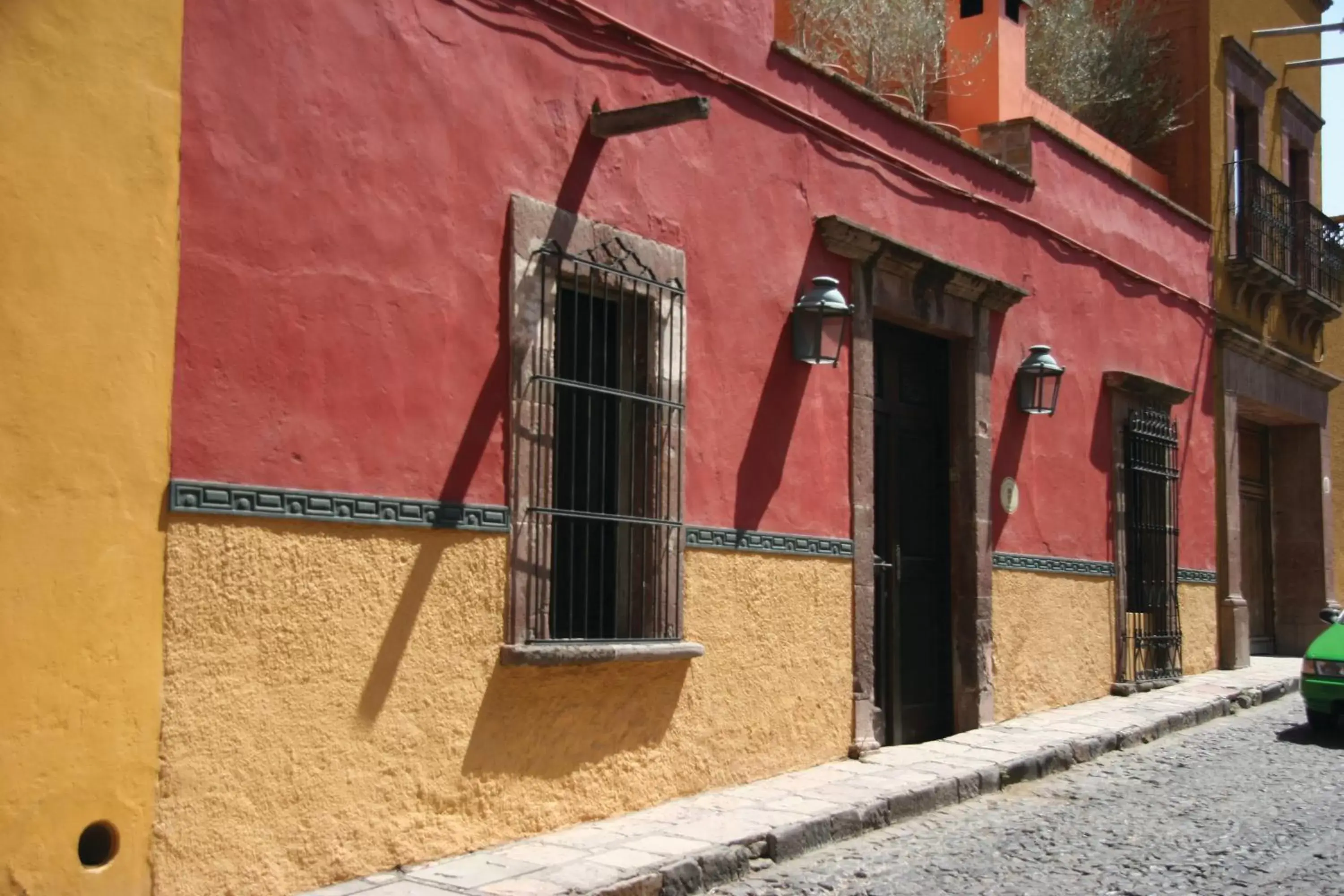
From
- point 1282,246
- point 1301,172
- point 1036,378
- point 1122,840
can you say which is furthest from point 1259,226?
point 1122,840

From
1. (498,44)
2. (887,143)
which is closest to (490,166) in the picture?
(498,44)

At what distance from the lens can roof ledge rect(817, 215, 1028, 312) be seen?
8469 millimetres

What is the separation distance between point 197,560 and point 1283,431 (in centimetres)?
1495

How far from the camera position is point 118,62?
15.6 ft

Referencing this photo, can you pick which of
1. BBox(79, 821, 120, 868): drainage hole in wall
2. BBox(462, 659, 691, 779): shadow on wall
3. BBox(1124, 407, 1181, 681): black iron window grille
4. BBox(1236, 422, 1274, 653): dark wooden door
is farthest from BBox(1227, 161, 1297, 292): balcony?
BBox(79, 821, 120, 868): drainage hole in wall

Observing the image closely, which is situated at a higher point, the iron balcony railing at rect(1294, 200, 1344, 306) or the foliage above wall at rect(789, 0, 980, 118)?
the foliage above wall at rect(789, 0, 980, 118)

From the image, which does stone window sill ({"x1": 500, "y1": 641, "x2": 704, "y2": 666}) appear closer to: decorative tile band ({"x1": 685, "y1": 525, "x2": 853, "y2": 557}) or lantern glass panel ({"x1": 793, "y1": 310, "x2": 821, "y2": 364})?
decorative tile band ({"x1": 685, "y1": 525, "x2": 853, "y2": 557})

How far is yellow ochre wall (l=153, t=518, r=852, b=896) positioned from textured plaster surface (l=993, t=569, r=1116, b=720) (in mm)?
3259

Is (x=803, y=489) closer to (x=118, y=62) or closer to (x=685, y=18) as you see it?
(x=685, y=18)

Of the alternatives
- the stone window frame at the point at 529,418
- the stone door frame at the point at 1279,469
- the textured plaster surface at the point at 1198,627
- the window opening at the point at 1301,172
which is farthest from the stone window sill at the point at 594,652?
the window opening at the point at 1301,172

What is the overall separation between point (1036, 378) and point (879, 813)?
450cm

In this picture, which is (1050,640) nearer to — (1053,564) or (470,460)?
A: (1053,564)

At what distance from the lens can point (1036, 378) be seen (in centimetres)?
1053

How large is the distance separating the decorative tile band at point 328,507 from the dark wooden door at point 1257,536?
480 inches
